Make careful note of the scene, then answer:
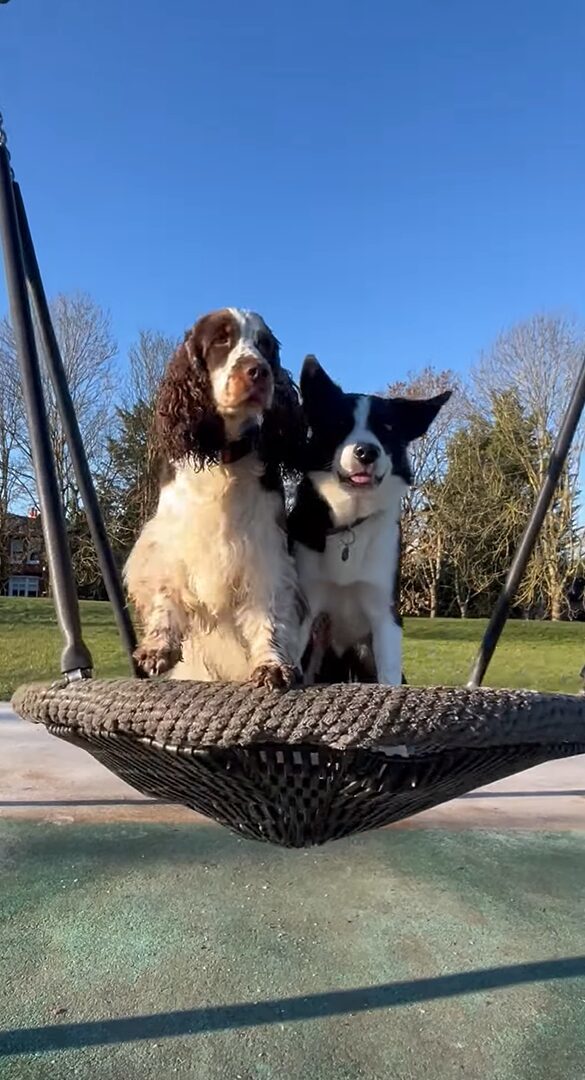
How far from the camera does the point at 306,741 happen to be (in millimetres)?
855

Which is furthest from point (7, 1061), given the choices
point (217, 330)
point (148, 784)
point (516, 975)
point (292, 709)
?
point (217, 330)

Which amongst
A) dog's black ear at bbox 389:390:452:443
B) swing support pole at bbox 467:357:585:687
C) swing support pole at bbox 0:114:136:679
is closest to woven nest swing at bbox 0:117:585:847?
swing support pole at bbox 0:114:136:679

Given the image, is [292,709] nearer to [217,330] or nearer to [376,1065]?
[217,330]

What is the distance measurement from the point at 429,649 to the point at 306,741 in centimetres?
1038

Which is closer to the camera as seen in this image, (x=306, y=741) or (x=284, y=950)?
(x=306, y=741)

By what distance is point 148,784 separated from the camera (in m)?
1.22

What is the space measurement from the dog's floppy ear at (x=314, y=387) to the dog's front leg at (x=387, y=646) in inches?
18.7

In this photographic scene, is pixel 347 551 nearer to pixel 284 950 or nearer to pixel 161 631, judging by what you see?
pixel 161 631

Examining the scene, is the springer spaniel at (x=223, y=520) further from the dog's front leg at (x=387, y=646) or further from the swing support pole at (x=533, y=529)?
the swing support pole at (x=533, y=529)

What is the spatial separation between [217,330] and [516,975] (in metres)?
2.04

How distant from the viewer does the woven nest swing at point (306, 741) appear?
846 mm

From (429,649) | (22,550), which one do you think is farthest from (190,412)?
(22,550)

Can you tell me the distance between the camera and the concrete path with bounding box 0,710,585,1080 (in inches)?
76.7

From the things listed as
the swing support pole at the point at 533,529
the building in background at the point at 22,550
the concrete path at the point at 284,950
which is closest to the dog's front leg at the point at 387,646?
the swing support pole at the point at 533,529
